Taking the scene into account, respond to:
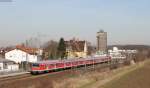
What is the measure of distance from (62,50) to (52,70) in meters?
44.4

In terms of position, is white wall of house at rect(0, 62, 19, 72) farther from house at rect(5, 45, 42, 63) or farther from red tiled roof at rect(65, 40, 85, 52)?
red tiled roof at rect(65, 40, 85, 52)

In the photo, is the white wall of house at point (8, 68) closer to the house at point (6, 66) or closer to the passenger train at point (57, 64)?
the house at point (6, 66)

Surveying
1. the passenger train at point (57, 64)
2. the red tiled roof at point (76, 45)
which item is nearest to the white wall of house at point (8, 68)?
the passenger train at point (57, 64)

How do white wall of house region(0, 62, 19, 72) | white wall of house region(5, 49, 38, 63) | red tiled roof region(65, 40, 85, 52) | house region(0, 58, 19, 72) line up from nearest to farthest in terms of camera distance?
white wall of house region(0, 62, 19, 72) → house region(0, 58, 19, 72) → white wall of house region(5, 49, 38, 63) → red tiled roof region(65, 40, 85, 52)

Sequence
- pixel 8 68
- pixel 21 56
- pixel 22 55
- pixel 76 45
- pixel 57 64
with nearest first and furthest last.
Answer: pixel 57 64, pixel 8 68, pixel 22 55, pixel 21 56, pixel 76 45

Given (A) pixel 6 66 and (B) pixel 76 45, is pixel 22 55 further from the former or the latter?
(B) pixel 76 45

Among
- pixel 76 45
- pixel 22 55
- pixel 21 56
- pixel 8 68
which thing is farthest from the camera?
pixel 76 45

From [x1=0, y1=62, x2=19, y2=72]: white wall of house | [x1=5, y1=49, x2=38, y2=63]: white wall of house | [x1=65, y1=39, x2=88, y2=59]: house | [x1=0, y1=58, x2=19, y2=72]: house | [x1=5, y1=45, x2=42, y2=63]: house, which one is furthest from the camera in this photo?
[x1=65, y1=39, x2=88, y2=59]: house

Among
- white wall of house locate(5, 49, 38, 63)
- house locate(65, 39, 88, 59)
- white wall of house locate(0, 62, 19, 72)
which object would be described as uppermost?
house locate(65, 39, 88, 59)

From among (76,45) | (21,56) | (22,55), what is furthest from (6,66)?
(76,45)

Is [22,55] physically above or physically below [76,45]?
below

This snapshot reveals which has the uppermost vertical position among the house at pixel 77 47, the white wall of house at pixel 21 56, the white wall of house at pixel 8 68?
the house at pixel 77 47

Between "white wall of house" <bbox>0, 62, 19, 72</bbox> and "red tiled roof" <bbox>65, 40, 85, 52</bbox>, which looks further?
"red tiled roof" <bbox>65, 40, 85, 52</bbox>

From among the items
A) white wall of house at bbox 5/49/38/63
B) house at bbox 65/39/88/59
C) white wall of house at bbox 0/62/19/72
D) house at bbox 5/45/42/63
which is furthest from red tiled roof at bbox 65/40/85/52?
white wall of house at bbox 0/62/19/72
